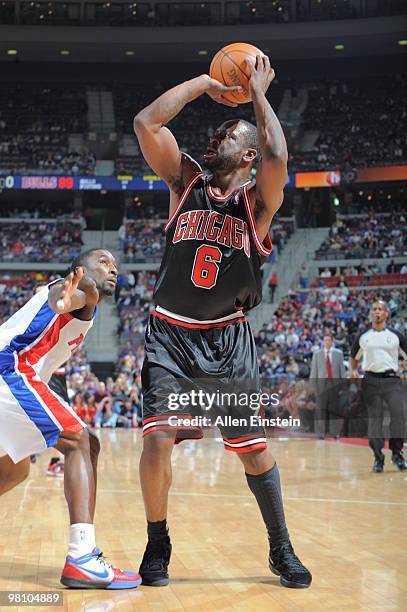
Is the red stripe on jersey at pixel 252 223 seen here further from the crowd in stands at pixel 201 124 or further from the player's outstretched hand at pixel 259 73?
the crowd in stands at pixel 201 124

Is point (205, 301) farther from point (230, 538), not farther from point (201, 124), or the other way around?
point (201, 124)

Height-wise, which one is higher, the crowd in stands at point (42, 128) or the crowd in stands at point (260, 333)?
the crowd in stands at point (42, 128)

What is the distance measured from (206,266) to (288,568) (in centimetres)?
153

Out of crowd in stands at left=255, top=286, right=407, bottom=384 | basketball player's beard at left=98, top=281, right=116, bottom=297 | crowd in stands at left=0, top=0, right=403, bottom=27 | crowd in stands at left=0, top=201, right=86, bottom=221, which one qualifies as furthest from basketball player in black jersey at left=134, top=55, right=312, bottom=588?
crowd in stands at left=0, top=0, right=403, bottom=27

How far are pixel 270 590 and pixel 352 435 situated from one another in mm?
8684

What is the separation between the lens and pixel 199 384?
3.86 meters

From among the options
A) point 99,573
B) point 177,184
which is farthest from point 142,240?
point 99,573

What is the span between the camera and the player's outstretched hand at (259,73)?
393 centimetres

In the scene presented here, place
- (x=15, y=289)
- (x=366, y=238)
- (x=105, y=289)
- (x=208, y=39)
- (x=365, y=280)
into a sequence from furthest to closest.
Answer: (x=208, y=39)
(x=366, y=238)
(x=15, y=289)
(x=365, y=280)
(x=105, y=289)

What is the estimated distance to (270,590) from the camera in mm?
3625

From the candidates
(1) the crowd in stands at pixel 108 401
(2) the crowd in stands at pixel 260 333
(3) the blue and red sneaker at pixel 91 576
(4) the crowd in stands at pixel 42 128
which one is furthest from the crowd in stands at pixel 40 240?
(3) the blue and red sneaker at pixel 91 576

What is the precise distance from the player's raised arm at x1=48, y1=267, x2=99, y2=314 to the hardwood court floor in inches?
52.4

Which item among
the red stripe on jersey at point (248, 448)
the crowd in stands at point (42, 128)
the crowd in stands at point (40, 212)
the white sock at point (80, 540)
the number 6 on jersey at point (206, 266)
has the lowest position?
the white sock at point (80, 540)

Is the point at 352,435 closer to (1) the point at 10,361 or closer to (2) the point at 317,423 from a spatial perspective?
(2) the point at 317,423
